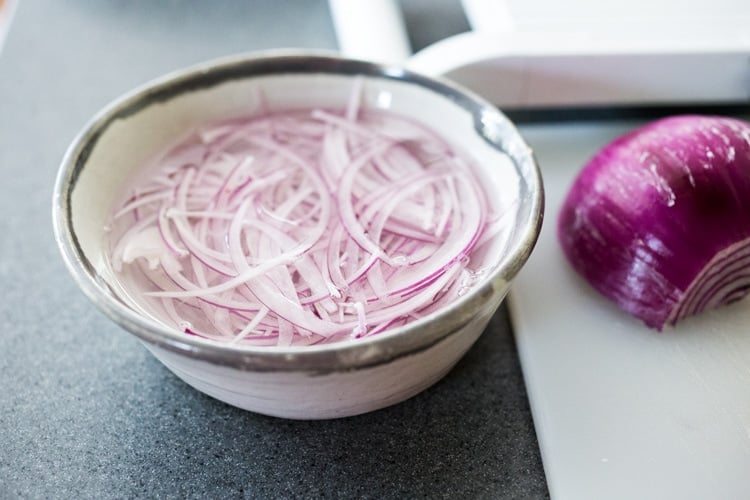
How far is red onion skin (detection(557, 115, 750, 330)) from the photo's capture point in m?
0.82

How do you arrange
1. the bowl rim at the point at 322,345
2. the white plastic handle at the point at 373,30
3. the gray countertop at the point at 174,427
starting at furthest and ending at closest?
the white plastic handle at the point at 373,30, the gray countertop at the point at 174,427, the bowl rim at the point at 322,345

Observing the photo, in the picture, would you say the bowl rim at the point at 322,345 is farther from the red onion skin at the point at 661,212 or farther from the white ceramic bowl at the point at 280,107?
the red onion skin at the point at 661,212

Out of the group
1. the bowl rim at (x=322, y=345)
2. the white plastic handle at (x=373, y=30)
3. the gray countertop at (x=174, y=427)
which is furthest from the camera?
the white plastic handle at (x=373, y=30)

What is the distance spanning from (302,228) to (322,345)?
0.76 ft

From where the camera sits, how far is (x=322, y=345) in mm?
649

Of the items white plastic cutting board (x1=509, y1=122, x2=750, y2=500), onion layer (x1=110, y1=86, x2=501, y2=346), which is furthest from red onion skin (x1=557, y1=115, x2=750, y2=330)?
onion layer (x1=110, y1=86, x2=501, y2=346)

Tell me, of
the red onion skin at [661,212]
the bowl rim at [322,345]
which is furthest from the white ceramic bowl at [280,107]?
the red onion skin at [661,212]

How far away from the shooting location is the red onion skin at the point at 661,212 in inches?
32.2

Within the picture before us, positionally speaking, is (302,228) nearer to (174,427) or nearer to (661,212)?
(174,427)

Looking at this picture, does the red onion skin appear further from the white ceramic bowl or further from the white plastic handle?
the white plastic handle

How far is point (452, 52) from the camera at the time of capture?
105cm

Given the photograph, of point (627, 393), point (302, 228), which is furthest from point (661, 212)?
point (302, 228)

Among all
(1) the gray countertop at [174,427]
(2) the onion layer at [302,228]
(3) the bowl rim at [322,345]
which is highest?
(3) the bowl rim at [322,345]

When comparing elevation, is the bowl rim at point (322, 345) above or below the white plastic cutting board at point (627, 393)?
above
